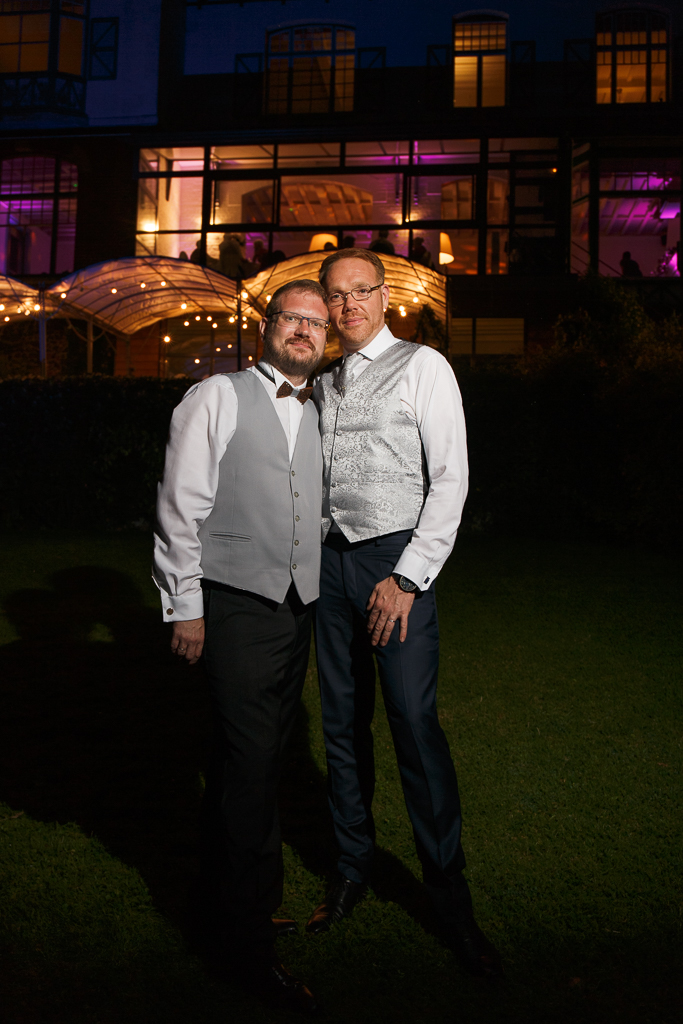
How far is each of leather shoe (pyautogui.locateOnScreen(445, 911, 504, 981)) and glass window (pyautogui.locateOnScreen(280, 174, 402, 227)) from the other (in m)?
22.2

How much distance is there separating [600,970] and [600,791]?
1.46 m

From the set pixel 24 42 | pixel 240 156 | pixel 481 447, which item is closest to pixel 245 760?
pixel 481 447

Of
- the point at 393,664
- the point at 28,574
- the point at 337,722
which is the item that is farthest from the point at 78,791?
the point at 28,574

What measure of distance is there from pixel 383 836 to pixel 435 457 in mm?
1838

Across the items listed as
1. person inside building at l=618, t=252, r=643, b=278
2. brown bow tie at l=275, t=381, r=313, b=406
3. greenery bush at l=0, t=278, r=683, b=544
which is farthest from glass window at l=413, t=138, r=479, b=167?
brown bow tie at l=275, t=381, r=313, b=406

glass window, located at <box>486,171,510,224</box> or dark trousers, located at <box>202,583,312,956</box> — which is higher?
glass window, located at <box>486,171,510,224</box>

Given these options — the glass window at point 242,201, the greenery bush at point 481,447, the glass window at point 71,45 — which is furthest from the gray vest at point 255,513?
the glass window at point 71,45

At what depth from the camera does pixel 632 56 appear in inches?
928

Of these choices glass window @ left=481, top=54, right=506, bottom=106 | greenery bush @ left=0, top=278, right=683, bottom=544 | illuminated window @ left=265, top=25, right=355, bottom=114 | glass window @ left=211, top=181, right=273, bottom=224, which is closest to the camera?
greenery bush @ left=0, top=278, right=683, bottom=544

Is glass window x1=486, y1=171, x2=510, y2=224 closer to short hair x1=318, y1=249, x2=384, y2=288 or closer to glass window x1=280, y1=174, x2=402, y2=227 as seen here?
glass window x1=280, y1=174, x2=402, y2=227

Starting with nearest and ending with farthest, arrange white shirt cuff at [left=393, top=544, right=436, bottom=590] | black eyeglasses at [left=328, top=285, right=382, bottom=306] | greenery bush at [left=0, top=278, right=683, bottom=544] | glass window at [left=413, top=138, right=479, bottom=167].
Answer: white shirt cuff at [left=393, top=544, right=436, bottom=590] < black eyeglasses at [left=328, top=285, right=382, bottom=306] < greenery bush at [left=0, top=278, right=683, bottom=544] < glass window at [left=413, top=138, right=479, bottom=167]

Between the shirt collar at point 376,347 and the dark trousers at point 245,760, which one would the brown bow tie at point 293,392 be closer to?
the shirt collar at point 376,347

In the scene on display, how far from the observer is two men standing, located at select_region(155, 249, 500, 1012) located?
259 centimetres

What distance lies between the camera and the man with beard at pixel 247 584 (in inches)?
101
